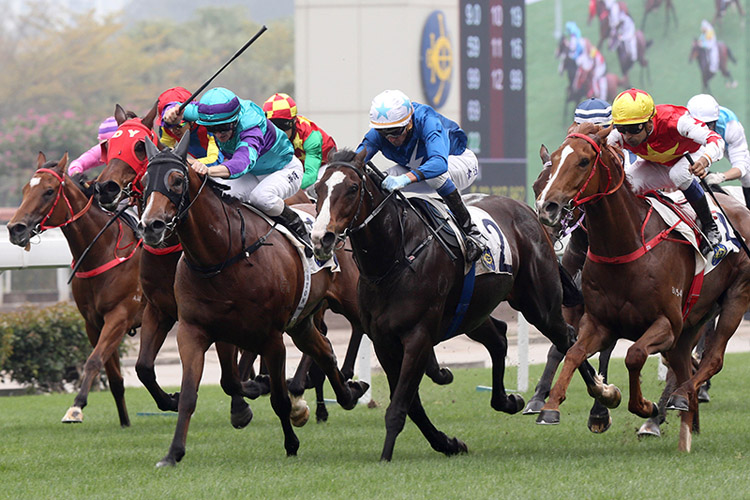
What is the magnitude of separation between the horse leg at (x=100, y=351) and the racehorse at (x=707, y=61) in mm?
18029

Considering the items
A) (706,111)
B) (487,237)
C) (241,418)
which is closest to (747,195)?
(706,111)

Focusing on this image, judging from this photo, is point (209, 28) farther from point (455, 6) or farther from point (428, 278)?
point (428, 278)

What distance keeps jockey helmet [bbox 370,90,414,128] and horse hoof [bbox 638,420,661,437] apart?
2262 mm

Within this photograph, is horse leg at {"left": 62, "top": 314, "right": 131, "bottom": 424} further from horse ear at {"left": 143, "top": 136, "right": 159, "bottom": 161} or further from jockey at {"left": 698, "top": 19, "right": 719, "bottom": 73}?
jockey at {"left": 698, "top": 19, "right": 719, "bottom": 73}

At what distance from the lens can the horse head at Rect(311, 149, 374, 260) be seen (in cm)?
596

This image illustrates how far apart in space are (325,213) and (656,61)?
1937cm

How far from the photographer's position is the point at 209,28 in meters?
67.4

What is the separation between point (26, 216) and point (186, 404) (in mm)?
2315

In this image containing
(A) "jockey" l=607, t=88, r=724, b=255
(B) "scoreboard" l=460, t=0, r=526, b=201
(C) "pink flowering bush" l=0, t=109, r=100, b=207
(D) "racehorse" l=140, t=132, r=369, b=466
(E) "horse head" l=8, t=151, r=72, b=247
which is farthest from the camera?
(C) "pink flowering bush" l=0, t=109, r=100, b=207

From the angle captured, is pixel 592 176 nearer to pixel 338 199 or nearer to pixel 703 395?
pixel 338 199

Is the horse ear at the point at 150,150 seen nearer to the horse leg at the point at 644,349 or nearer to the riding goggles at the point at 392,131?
the riding goggles at the point at 392,131

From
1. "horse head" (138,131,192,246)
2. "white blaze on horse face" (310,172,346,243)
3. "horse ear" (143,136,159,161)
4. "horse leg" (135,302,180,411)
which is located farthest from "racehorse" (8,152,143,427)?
"white blaze on horse face" (310,172,346,243)

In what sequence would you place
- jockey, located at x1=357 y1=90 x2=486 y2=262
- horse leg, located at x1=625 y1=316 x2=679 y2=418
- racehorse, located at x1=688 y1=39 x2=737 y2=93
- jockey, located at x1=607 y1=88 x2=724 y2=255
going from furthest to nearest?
racehorse, located at x1=688 y1=39 x2=737 y2=93 < jockey, located at x1=607 y1=88 x2=724 y2=255 < jockey, located at x1=357 y1=90 x2=486 y2=262 < horse leg, located at x1=625 y1=316 x2=679 y2=418

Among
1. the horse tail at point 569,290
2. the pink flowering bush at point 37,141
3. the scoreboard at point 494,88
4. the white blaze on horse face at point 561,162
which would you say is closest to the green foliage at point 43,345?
the horse tail at point 569,290
